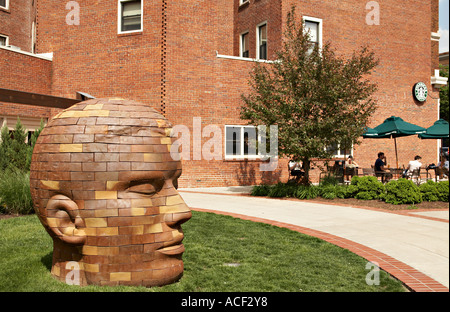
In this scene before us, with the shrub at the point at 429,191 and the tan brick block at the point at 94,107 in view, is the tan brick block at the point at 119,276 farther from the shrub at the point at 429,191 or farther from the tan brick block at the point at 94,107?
the shrub at the point at 429,191

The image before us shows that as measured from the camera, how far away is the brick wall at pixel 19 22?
76.6ft

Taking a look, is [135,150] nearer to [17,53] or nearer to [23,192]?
[23,192]

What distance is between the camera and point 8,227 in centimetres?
756

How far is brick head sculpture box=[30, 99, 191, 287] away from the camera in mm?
3744

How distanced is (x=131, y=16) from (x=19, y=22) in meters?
11.6

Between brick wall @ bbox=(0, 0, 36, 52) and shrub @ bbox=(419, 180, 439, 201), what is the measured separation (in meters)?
23.1

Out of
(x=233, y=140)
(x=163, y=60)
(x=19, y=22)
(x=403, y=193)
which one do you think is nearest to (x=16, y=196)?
(x=163, y=60)

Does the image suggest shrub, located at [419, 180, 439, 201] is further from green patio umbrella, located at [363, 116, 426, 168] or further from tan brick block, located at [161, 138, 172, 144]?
tan brick block, located at [161, 138, 172, 144]

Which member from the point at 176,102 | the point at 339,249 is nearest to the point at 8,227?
the point at 339,249

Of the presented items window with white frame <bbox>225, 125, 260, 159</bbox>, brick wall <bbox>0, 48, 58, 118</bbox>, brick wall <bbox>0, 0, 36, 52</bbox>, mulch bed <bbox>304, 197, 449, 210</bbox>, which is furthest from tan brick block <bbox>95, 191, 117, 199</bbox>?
brick wall <bbox>0, 0, 36, 52</bbox>

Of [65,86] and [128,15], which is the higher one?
[128,15]

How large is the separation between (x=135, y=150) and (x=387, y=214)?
770 centimetres

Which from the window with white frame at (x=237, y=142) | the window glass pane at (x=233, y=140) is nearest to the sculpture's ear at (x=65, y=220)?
the window with white frame at (x=237, y=142)
